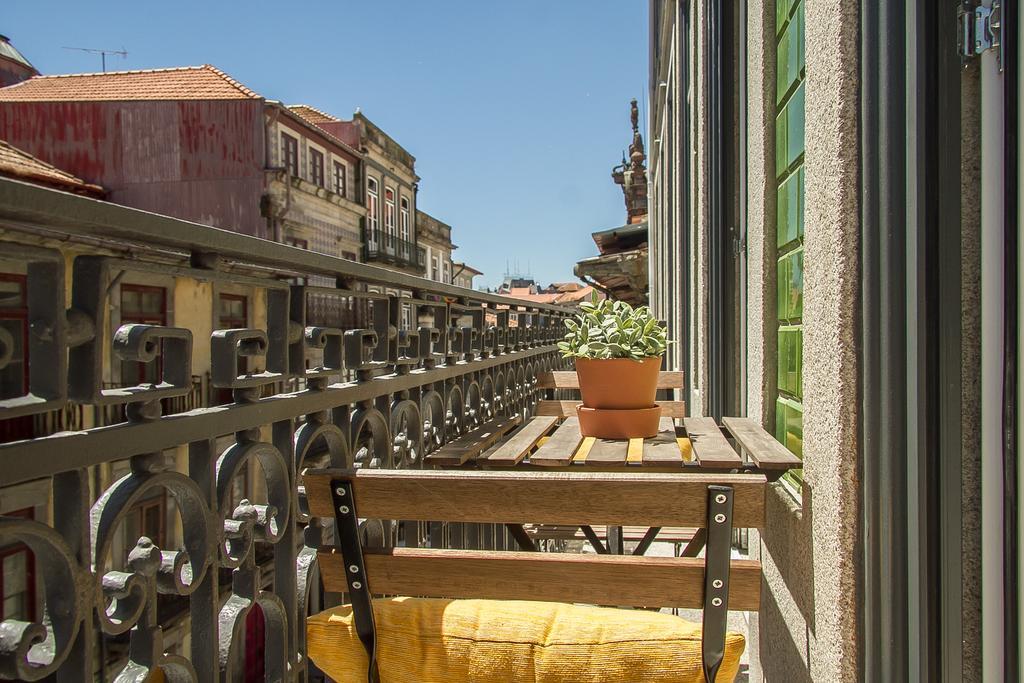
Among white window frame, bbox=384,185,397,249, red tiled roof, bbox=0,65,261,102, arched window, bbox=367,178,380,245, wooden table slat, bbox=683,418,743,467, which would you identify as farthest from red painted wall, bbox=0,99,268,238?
wooden table slat, bbox=683,418,743,467

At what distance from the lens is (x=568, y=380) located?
4.76 meters

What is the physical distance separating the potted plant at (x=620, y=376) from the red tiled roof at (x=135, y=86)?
77.1 ft

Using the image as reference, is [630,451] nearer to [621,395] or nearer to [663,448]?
[663,448]

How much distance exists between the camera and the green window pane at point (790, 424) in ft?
6.97

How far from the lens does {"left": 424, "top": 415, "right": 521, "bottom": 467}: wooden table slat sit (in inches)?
93.9

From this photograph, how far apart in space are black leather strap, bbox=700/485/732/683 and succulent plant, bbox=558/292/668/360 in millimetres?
1189

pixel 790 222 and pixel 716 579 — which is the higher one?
pixel 790 222

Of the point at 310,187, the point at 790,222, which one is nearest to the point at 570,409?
the point at 790,222

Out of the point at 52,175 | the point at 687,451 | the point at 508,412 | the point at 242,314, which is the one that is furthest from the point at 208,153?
the point at 687,451

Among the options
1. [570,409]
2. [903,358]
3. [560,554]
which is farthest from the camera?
[570,409]

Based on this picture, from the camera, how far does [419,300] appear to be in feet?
8.98

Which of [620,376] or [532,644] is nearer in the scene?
[532,644]

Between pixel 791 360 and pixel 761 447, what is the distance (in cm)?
29

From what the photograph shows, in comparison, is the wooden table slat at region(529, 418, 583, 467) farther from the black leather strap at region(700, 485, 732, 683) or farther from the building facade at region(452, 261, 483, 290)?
the building facade at region(452, 261, 483, 290)
